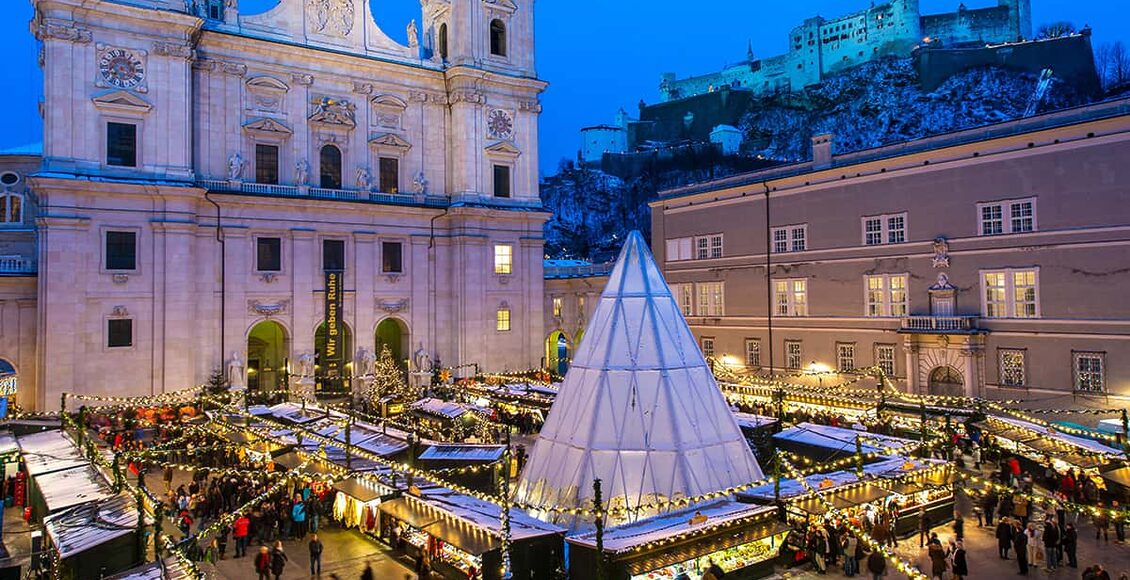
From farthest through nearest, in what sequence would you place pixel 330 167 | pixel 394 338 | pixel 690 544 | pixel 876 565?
1. pixel 394 338
2. pixel 330 167
3. pixel 876 565
4. pixel 690 544

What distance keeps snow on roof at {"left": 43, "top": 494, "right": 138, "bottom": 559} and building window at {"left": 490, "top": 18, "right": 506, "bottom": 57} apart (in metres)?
33.7

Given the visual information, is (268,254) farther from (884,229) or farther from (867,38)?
(867,38)

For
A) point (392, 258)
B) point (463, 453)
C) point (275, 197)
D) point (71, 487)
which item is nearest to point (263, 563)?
point (71, 487)

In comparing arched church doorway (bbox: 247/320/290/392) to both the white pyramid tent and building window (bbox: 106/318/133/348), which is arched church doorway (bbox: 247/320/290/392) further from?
the white pyramid tent

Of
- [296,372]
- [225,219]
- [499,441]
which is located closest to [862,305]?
[499,441]

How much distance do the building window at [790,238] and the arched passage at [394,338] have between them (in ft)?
64.2

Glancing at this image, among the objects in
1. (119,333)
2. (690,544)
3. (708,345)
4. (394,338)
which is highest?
(119,333)

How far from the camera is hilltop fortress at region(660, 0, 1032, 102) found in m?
94.1

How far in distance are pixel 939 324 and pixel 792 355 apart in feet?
24.0

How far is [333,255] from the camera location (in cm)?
3819

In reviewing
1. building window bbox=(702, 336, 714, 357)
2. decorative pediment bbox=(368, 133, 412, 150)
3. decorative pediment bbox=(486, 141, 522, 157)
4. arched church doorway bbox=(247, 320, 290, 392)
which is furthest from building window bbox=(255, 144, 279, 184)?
building window bbox=(702, 336, 714, 357)

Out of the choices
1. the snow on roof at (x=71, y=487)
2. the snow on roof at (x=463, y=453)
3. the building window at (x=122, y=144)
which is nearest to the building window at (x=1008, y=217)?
the snow on roof at (x=463, y=453)

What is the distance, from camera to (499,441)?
27.2 meters

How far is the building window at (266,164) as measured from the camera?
122 feet
